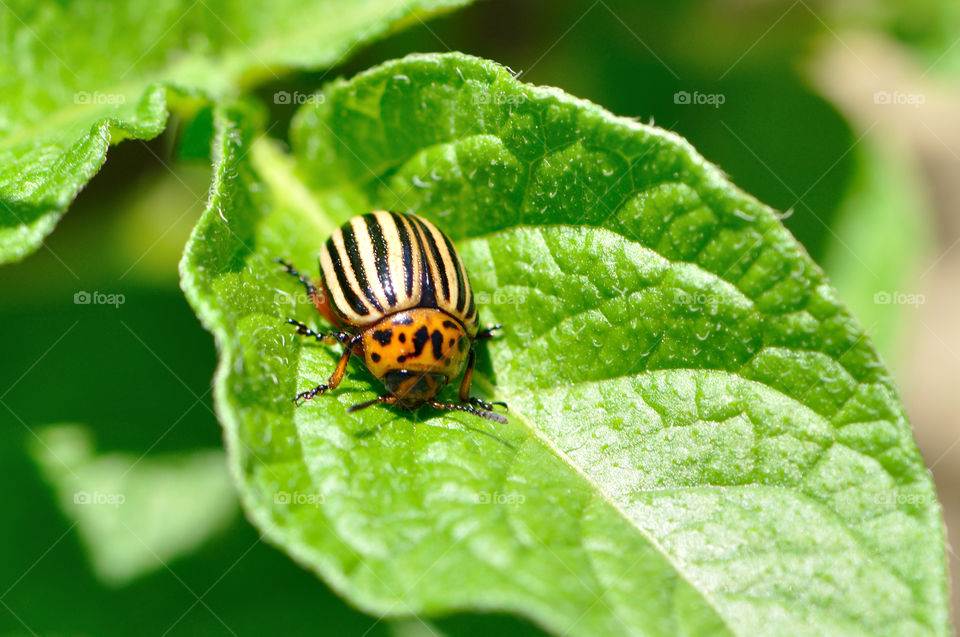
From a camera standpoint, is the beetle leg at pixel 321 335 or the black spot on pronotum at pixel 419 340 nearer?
the beetle leg at pixel 321 335

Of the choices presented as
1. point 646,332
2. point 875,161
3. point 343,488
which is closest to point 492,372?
point 646,332

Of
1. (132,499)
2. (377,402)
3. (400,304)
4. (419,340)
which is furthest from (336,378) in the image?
(132,499)

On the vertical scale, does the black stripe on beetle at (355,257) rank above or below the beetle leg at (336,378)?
above

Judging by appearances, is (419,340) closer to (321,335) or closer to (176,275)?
(321,335)

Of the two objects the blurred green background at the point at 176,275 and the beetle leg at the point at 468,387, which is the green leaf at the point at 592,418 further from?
the blurred green background at the point at 176,275

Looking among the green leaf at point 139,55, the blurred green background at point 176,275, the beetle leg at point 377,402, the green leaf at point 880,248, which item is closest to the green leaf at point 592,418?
the beetle leg at point 377,402

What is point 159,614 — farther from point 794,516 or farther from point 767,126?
point 767,126

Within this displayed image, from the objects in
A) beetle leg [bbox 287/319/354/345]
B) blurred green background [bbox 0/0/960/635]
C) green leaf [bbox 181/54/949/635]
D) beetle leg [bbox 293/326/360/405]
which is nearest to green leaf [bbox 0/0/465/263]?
blurred green background [bbox 0/0/960/635]

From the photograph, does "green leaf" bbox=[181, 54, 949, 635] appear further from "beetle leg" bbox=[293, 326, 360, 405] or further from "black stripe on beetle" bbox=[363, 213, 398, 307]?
"black stripe on beetle" bbox=[363, 213, 398, 307]
